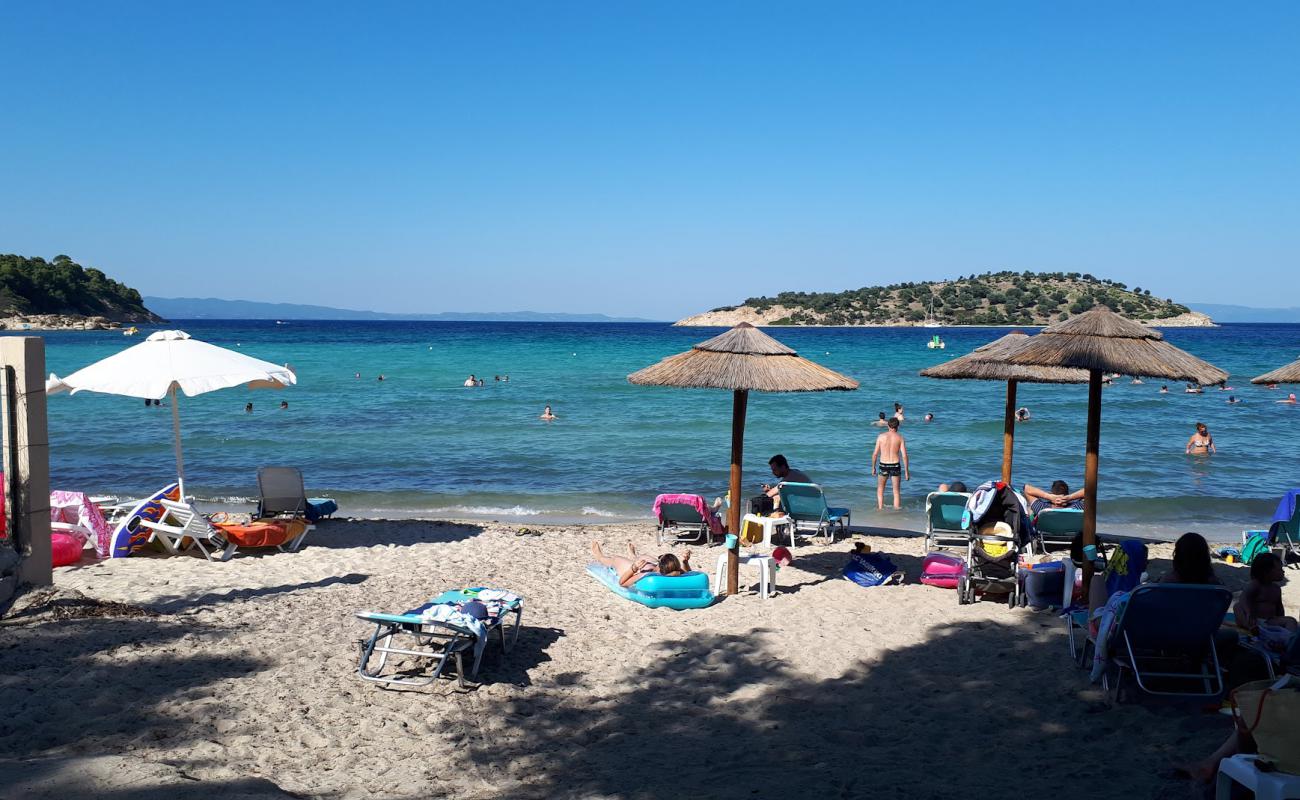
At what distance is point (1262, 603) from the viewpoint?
5.55 metres

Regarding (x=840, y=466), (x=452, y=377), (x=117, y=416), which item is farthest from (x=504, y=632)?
(x=452, y=377)

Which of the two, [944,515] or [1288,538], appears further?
[944,515]

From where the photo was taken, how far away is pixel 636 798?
4035 mm

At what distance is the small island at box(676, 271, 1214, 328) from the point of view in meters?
98.5

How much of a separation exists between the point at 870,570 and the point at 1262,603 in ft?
10.6

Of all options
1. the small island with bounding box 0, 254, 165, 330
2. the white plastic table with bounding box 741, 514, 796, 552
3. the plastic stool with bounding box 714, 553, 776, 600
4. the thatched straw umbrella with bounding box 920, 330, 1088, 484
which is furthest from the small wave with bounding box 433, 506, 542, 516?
the small island with bounding box 0, 254, 165, 330

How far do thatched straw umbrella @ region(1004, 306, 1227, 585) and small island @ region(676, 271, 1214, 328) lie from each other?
9296 cm

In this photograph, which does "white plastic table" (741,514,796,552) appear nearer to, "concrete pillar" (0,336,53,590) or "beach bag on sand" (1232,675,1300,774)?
"beach bag on sand" (1232,675,1300,774)

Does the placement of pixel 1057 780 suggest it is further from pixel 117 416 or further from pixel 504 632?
pixel 117 416

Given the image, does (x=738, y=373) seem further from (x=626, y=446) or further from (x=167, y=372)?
(x=626, y=446)

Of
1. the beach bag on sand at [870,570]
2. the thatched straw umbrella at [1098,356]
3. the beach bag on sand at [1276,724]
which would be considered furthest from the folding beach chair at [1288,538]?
the beach bag on sand at [1276,724]

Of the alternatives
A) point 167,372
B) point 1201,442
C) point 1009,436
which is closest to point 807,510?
point 1009,436

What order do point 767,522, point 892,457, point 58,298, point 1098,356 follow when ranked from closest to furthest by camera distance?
1. point 1098,356
2. point 767,522
3. point 892,457
4. point 58,298

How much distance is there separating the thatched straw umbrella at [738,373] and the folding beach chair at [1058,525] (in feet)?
9.23
